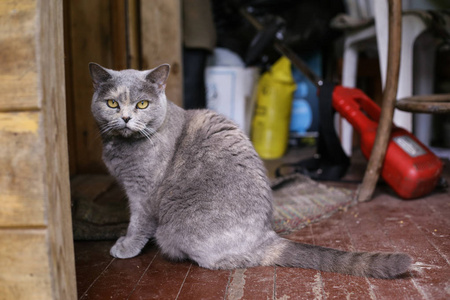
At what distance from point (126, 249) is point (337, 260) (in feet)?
2.29

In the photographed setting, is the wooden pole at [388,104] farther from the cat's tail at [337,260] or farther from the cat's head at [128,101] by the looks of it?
the cat's head at [128,101]

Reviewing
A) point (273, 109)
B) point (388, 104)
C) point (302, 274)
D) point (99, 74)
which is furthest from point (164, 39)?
point (302, 274)

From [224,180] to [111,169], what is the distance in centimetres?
42

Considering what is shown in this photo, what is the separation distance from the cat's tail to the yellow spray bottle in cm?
202

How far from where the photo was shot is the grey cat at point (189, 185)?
1354 millimetres

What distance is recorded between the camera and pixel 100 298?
1.20 m

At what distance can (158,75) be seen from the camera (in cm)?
148

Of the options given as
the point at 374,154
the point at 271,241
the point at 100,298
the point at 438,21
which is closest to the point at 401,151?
the point at 374,154

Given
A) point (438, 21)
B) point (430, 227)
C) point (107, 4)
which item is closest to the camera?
point (430, 227)

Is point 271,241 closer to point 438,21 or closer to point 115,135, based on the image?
point 115,135

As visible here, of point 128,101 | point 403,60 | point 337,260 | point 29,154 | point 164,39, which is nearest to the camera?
point 29,154

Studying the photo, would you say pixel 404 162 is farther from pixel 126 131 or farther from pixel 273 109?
pixel 273 109

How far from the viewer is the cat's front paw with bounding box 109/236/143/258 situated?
1.50 m

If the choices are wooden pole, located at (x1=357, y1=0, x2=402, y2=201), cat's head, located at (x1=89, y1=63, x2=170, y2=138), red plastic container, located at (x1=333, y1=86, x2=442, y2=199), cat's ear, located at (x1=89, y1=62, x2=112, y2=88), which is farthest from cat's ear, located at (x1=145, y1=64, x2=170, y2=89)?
red plastic container, located at (x1=333, y1=86, x2=442, y2=199)
